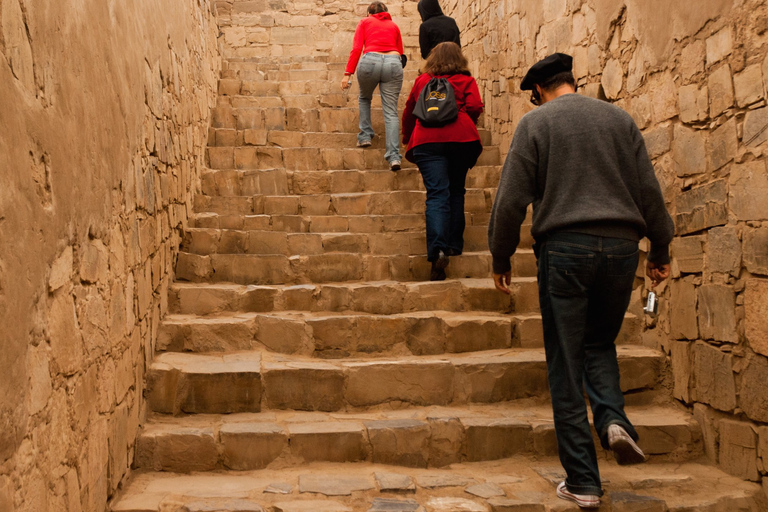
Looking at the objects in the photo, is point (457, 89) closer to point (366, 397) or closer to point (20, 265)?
point (366, 397)

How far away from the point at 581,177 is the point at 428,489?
1.36 meters

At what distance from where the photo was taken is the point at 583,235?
241 centimetres

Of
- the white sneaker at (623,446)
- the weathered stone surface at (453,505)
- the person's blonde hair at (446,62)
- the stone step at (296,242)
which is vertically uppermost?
the person's blonde hair at (446,62)

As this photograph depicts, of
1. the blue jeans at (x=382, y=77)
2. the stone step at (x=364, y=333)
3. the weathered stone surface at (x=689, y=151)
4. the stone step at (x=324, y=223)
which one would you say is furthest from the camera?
the blue jeans at (x=382, y=77)

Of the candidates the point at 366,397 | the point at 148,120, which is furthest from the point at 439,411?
the point at 148,120

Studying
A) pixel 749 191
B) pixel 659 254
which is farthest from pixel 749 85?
pixel 659 254

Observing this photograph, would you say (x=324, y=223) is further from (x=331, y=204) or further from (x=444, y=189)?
(x=444, y=189)

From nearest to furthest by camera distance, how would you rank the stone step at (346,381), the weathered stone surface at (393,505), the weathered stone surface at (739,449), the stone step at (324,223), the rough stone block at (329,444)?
the weathered stone surface at (393,505), the weathered stone surface at (739,449), the rough stone block at (329,444), the stone step at (346,381), the stone step at (324,223)

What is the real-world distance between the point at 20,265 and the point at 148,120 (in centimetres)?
176

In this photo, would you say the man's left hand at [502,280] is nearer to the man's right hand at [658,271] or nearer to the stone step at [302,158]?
the man's right hand at [658,271]

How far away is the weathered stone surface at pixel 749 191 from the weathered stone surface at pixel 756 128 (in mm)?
85

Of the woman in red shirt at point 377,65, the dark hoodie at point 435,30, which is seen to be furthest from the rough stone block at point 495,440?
the dark hoodie at point 435,30

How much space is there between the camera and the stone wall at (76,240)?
1.59 m

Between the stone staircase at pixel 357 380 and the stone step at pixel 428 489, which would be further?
the stone staircase at pixel 357 380
